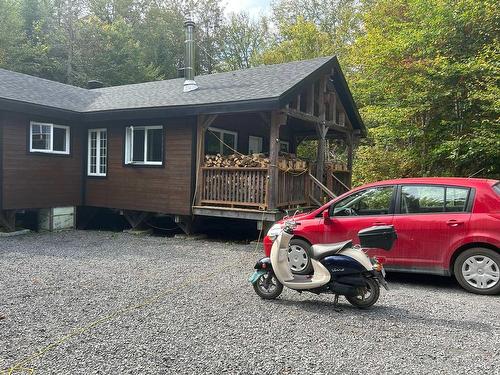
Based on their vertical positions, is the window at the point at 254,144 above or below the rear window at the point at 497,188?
above

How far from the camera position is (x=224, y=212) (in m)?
10.1

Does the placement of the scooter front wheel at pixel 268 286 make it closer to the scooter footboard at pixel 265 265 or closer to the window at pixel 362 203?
the scooter footboard at pixel 265 265

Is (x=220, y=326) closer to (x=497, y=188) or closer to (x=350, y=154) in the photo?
(x=497, y=188)

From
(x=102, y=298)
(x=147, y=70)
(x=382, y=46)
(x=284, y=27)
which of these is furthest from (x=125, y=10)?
(x=102, y=298)

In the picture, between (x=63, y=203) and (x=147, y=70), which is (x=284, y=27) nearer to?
(x=147, y=70)

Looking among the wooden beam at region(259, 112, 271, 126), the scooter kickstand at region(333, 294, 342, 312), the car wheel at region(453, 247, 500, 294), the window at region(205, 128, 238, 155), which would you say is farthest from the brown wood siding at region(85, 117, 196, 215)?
the car wheel at region(453, 247, 500, 294)

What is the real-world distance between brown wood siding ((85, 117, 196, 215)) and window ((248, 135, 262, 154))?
3596 millimetres

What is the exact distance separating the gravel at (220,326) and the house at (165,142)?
12.1 ft

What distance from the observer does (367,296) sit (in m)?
4.89

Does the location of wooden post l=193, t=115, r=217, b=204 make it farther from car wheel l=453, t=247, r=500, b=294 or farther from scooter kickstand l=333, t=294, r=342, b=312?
car wheel l=453, t=247, r=500, b=294

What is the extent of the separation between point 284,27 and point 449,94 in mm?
20472

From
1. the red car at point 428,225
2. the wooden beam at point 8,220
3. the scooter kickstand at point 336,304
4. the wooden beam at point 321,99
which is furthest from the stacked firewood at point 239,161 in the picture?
the wooden beam at point 8,220

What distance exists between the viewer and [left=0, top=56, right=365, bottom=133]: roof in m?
9.71

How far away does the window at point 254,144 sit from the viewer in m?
14.1
